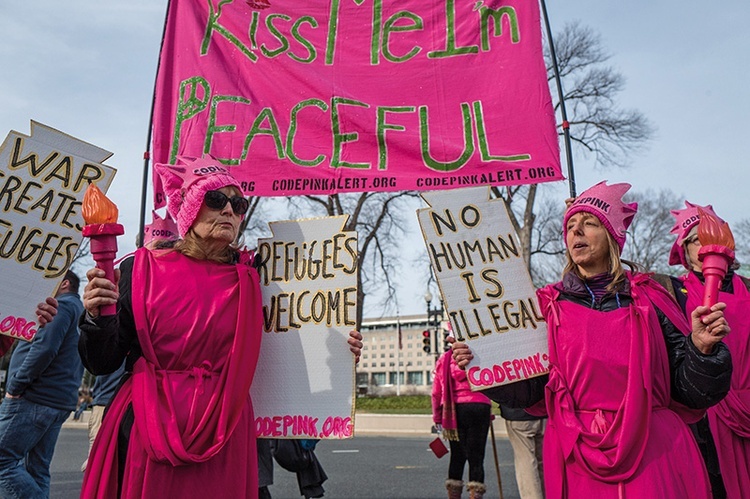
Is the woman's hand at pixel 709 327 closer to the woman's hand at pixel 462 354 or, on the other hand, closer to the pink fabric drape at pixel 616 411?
the pink fabric drape at pixel 616 411

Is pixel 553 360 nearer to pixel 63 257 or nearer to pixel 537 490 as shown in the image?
pixel 63 257

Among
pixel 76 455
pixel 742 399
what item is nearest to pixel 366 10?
pixel 742 399

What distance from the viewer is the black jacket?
279cm

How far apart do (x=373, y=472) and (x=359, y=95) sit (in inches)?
261

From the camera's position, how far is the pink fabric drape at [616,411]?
2.76 meters

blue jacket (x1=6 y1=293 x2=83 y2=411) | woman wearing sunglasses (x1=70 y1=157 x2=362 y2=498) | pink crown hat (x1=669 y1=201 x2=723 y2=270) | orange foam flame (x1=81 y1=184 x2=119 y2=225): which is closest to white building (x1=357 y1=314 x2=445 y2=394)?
blue jacket (x1=6 y1=293 x2=83 y2=411)

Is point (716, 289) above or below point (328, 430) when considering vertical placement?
above

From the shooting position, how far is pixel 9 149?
353 cm

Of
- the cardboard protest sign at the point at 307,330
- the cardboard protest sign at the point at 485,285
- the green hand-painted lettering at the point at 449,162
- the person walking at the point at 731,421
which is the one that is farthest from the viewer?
the green hand-painted lettering at the point at 449,162

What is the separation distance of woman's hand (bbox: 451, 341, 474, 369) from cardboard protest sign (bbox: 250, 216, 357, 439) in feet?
1.62

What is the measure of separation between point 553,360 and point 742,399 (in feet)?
5.01

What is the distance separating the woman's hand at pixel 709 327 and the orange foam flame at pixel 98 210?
221 cm

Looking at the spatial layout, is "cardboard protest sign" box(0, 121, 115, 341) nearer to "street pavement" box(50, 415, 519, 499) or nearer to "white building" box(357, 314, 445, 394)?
"street pavement" box(50, 415, 519, 499)

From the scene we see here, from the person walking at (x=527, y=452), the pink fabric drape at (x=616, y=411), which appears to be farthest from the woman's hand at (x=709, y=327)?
the person walking at (x=527, y=452)
